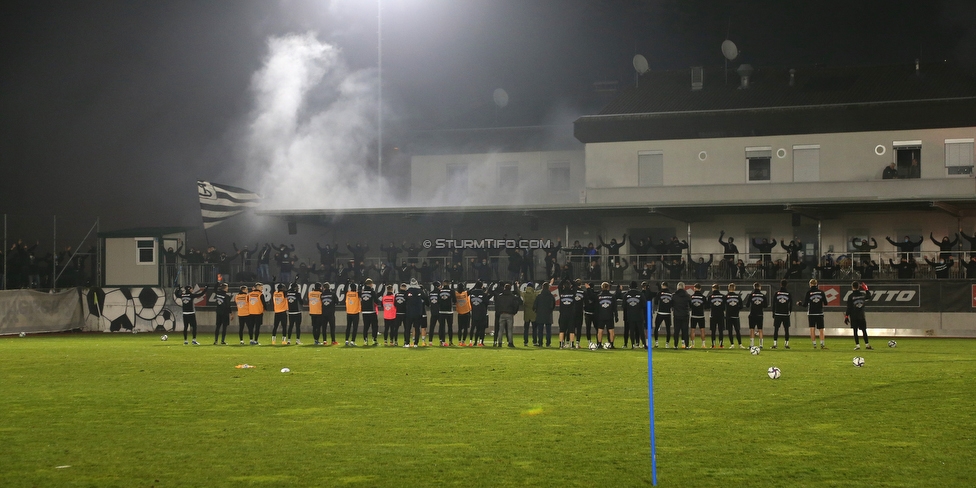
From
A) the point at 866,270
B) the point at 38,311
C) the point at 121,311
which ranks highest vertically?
the point at 866,270

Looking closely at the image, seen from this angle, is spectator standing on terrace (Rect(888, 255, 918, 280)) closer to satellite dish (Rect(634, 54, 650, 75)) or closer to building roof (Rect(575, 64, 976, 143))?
building roof (Rect(575, 64, 976, 143))

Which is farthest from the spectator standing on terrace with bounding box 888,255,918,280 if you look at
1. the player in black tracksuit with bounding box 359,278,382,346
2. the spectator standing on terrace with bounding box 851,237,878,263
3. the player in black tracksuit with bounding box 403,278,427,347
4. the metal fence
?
the player in black tracksuit with bounding box 359,278,382,346

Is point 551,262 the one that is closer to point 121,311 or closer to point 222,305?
point 222,305

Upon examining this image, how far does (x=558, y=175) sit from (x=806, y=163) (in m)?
12.7

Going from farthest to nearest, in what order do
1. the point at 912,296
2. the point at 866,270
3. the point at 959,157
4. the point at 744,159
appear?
1. the point at 744,159
2. the point at 959,157
3. the point at 866,270
4. the point at 912,296

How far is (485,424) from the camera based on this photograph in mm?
11188

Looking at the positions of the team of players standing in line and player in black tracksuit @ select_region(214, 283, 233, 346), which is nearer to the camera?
the team of players standing in line

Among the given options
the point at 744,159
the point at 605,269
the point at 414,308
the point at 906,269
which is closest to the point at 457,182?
the point at 605,269

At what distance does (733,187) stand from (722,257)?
5479 millimetres

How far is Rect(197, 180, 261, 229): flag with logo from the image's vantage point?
39344mm

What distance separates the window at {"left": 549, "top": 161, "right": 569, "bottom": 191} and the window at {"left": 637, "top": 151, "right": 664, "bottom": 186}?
208 inches

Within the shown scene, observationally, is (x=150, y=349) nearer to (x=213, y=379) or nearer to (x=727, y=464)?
(x=213, y=379)

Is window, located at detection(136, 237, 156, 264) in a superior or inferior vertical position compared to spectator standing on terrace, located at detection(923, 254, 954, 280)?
superior

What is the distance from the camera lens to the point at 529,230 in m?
42.8
